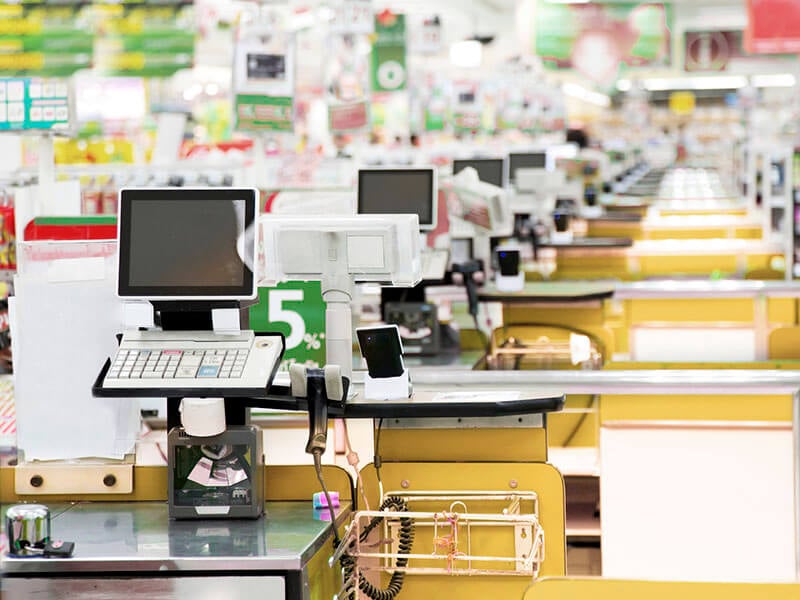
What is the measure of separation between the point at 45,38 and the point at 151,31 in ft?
3.12

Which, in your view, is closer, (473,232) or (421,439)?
(421,439)

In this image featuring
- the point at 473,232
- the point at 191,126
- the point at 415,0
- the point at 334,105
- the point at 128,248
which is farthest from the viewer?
the point at 191,126

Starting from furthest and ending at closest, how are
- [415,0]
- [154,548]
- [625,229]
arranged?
[415,0], [625,229], [154,548]

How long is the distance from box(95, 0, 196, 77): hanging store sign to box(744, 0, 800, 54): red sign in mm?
5269

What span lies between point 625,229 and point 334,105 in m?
4.44

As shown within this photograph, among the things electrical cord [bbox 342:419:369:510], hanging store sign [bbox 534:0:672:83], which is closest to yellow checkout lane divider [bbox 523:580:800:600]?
electrical cord [bbox 342:419:369:510]

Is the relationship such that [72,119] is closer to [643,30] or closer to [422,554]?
[422,554]

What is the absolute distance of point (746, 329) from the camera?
7.80 m

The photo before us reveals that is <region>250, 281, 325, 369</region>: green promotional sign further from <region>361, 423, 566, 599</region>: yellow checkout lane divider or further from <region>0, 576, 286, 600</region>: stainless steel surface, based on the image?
<region>0, 576, 286, 600</region>: stainless steel surface

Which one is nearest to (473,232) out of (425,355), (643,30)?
(425,355)

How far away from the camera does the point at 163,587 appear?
288cm

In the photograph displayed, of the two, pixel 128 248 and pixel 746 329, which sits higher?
pixel 128 248

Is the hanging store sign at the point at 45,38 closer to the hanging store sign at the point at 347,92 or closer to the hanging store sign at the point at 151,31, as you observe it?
the hanging store sign at the point at 151,31

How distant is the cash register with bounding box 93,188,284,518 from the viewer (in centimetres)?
309
